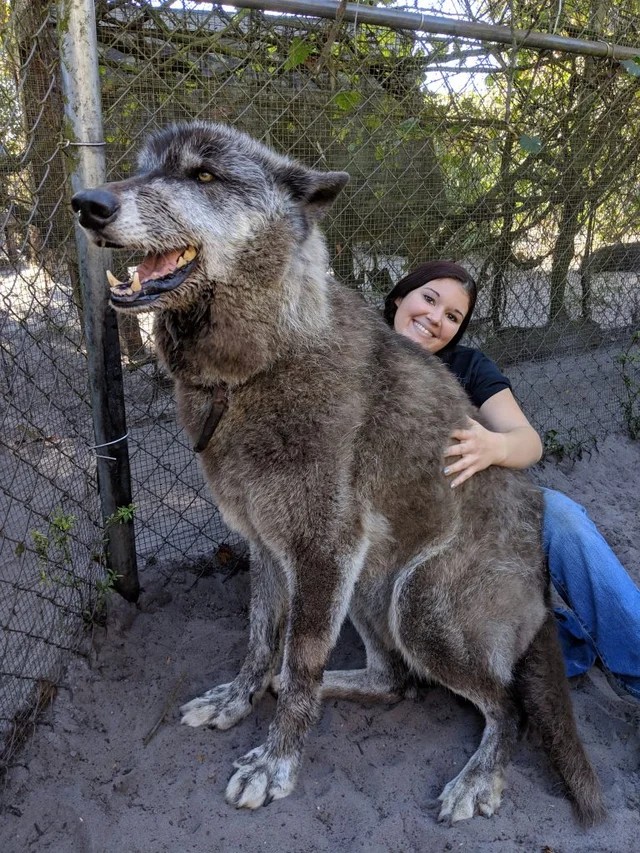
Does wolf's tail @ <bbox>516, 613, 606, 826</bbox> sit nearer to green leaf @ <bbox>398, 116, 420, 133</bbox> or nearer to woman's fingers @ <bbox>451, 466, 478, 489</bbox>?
woman's fingers @ <bbox>451, 466, 478, 489</bbox>

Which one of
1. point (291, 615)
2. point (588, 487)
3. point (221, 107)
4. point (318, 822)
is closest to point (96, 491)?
point (291, 615)

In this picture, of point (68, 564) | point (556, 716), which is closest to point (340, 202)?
point (68, 564)

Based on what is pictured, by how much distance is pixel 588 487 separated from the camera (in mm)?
4770

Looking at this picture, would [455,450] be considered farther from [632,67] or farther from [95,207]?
[632,67]

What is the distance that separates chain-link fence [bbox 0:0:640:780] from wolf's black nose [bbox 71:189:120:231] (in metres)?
0.35

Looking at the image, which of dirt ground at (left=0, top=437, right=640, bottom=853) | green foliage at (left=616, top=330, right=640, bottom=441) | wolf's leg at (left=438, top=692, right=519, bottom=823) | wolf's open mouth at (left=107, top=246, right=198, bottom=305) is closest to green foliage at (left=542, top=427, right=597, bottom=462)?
green foliage at (left=616, top=330, right=640, bottom=441)

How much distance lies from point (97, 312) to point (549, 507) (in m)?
2.09

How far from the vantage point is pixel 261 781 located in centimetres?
230

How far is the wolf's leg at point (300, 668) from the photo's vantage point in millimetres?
2299

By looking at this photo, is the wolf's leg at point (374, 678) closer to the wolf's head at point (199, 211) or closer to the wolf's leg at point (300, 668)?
the wolf's leg at point (300, 668)

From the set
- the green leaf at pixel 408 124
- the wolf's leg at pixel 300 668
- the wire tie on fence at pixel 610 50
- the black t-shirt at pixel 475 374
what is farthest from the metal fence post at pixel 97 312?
the wire tie on fence at pixel 610 50

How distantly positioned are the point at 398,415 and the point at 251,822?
4.89 feet

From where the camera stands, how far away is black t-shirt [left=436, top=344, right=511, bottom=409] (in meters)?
3.04

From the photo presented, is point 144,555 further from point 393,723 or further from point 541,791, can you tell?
point 541,791
